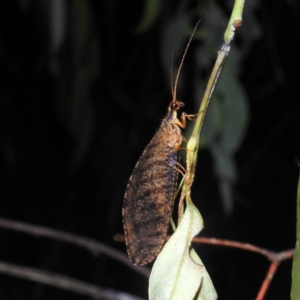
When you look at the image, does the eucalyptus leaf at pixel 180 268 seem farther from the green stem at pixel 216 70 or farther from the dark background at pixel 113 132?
the dark background at pixel 113 132

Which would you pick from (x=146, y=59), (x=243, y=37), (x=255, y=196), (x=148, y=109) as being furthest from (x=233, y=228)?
(x=243, y=37)

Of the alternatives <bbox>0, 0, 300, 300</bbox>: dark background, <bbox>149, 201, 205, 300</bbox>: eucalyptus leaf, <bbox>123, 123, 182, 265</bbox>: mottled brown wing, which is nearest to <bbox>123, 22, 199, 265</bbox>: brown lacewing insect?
<bbox>123, 123, 182, 265</bbox>: mottled brown wing

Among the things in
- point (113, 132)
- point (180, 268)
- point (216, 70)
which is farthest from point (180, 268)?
point (113, 132)

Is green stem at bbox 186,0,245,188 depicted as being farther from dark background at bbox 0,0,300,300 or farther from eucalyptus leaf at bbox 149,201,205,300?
dark background at bbox 0,0,300,300

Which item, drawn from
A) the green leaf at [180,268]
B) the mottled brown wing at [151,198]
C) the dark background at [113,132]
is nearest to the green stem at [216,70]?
the green leaf at [180,268]

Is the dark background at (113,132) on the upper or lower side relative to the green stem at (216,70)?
lower

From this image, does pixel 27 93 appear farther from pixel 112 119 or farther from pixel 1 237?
pixel 1 237
